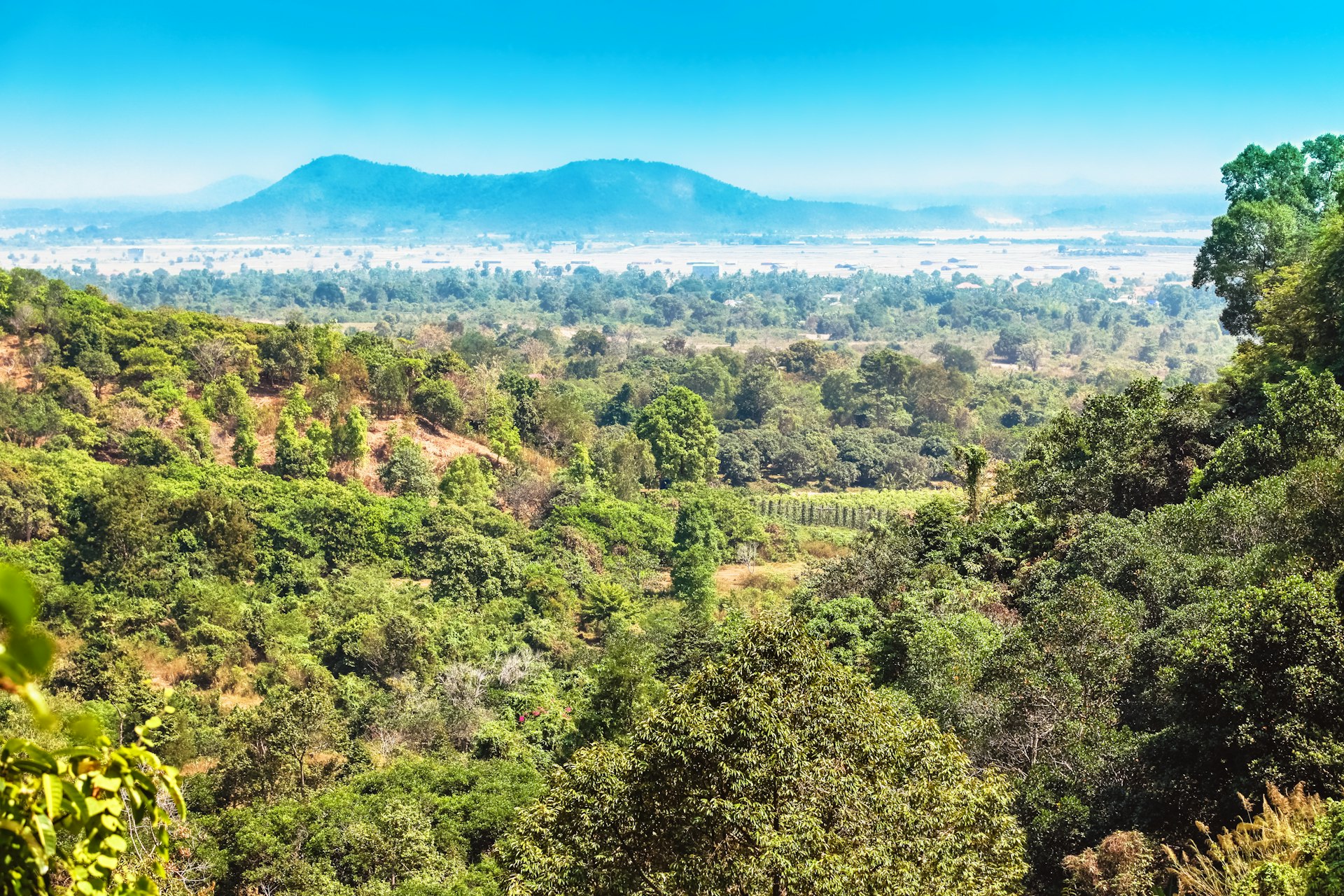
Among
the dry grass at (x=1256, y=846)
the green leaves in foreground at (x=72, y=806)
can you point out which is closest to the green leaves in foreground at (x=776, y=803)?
the dry grass at (x=1256, y=846)

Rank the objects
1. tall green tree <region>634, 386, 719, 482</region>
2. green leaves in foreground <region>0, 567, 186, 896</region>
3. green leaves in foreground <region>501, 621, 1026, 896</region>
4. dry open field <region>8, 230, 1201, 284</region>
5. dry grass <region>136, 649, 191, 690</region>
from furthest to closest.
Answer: dry open field <region>8, 230, 1201, 284</region>
tall green tree <region>634, 386, 719, 482</region>
dry grass <region>136, 649, 191, 690</region>
green leaves in foreground <region>501, 621, 1026, 896</region>
green leaves in foreground <region>0, 567, 186, 896</region>

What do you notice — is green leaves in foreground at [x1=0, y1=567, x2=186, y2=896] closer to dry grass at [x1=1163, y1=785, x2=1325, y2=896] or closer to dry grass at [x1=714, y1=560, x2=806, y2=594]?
dry grass at [x1=1163, y1=785, x2=1325, y2=896]

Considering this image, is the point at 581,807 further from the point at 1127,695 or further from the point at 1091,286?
the point at 1091,286

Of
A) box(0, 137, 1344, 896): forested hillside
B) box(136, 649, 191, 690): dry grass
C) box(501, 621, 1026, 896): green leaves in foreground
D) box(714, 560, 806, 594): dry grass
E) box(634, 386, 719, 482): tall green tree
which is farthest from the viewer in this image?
box(634, 386, 719, 482): tall green tree

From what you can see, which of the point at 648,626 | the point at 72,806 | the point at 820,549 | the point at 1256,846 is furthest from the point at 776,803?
the point at 820,549

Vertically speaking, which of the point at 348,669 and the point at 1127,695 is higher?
the point at 1127,695

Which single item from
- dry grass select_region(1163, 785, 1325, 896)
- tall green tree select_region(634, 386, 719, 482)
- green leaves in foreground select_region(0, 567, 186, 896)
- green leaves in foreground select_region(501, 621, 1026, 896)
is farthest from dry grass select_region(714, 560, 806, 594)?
green leaves in foreground select_region(0, 567, 186, 896)

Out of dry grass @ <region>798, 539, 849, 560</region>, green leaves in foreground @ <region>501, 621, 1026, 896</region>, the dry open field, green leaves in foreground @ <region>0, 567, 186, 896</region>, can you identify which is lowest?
dry grass @ <region>798, 539, 849, 560</region>

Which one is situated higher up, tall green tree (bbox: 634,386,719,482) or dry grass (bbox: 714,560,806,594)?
tall green tree (bbox: 634,386,719,482)

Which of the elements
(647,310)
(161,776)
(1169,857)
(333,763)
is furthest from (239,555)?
(647,310)
